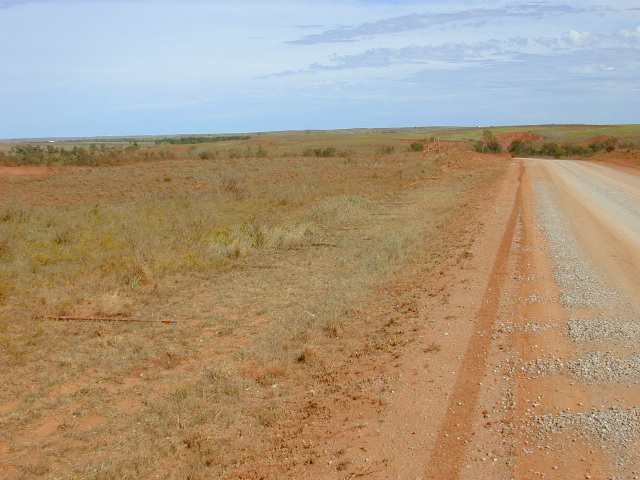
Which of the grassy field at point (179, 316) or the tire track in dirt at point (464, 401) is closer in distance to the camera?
the tire track in dirt at point (464, 401)

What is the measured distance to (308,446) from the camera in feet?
16.2

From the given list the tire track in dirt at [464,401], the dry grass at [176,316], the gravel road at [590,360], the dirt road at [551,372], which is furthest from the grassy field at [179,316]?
the gravel road at [590,360]

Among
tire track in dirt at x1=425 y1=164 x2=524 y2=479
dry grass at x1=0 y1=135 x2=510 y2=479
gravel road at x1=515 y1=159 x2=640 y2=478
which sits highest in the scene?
gravel road at x1=515 y1=159 x2=640 y2=478

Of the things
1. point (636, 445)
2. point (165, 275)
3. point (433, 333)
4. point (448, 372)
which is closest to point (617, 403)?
point (636, 445)

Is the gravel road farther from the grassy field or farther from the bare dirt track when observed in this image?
the grassy field

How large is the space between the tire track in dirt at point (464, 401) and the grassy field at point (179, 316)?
1468 mm

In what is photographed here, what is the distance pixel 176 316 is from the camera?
9.28 metres

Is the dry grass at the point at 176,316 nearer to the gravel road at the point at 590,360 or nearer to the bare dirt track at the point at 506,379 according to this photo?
the bare dirt track at the point at 506,379

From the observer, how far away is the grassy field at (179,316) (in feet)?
17.7

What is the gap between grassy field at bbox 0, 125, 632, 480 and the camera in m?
5.40

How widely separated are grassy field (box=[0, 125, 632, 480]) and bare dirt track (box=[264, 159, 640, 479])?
84cm

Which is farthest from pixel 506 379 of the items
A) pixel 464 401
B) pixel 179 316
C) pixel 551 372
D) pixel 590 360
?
pixel 179 316

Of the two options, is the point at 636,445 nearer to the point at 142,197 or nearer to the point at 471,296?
the point at 471,296

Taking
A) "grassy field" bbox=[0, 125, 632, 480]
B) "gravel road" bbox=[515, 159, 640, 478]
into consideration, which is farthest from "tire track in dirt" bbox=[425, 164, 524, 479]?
"grassy field" bbox=[0, 125, 632, 480]
